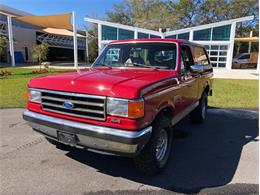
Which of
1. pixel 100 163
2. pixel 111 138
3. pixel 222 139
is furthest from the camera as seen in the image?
pixel 222 139

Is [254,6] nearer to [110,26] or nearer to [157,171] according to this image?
[110,26]

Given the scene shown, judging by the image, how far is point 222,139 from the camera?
16.5 feet

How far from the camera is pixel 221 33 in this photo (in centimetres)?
2506

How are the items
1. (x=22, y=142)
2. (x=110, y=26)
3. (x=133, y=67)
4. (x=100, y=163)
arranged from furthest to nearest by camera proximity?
(x=110, y=26) < (x=22, y=142) < (x=133, y=67) < (x=100, y=163)

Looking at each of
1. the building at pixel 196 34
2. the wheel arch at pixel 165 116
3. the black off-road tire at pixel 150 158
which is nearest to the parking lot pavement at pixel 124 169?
the black off-road tire at pixel 150 158

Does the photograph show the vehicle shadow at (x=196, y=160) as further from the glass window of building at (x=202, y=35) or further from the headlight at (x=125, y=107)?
the glass window of building at (x=202, y=35)

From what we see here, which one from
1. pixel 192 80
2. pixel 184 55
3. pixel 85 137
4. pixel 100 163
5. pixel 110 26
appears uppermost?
pixel 110 26

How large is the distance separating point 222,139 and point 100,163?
283 cm

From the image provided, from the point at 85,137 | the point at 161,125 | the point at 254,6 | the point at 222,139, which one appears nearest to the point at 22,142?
the point at 85,137

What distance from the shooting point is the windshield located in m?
4.23

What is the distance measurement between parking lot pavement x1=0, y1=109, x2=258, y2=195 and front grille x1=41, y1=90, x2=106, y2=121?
3.26 ft

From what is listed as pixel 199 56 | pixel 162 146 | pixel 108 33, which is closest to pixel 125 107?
pixel 162 146

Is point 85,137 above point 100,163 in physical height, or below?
above

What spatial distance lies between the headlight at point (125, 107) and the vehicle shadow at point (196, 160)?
116cm
